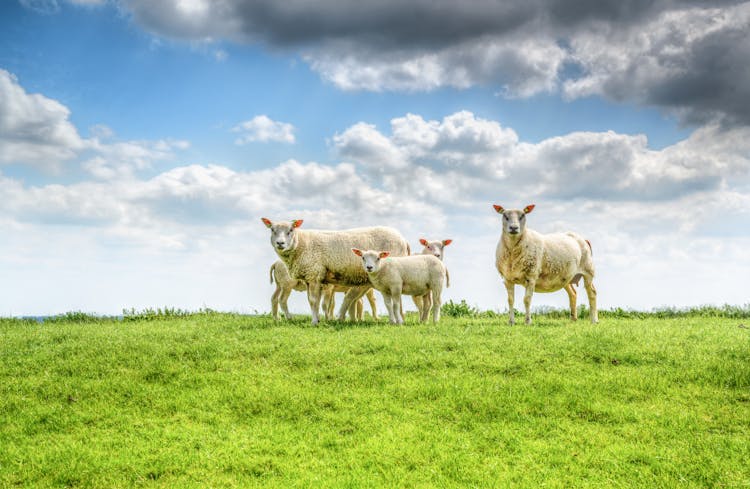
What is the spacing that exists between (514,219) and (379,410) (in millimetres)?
9198

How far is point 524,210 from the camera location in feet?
62.0

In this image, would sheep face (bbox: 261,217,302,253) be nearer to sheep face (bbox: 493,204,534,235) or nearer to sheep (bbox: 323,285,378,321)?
sheep (bbox: 323,285,378,321)

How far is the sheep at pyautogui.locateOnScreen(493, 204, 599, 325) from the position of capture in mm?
18781

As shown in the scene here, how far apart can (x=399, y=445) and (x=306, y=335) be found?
20.6ft

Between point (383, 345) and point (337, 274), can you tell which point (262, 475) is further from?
point (337, 274)

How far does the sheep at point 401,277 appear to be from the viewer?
18.0 metres

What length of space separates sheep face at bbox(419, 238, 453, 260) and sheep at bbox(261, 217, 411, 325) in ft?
7.37

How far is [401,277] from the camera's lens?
18.1 meters

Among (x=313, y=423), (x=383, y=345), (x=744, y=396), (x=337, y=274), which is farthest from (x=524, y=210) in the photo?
(x=313, y=423)

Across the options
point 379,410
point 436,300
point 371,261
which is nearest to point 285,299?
point 371,261

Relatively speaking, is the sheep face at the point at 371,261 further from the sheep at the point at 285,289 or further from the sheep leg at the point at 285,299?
the sheep leg at the point at 285,299

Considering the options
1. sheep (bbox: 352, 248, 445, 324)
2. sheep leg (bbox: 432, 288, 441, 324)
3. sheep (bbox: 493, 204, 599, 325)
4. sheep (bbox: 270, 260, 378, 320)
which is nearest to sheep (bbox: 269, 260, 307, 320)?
sheep (bbox: 270, 260, 378, 320)

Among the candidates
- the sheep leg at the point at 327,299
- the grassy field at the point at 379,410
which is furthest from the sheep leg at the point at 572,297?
the sheep leg at the point at 327,299

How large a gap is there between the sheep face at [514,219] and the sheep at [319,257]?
4.18 meters
